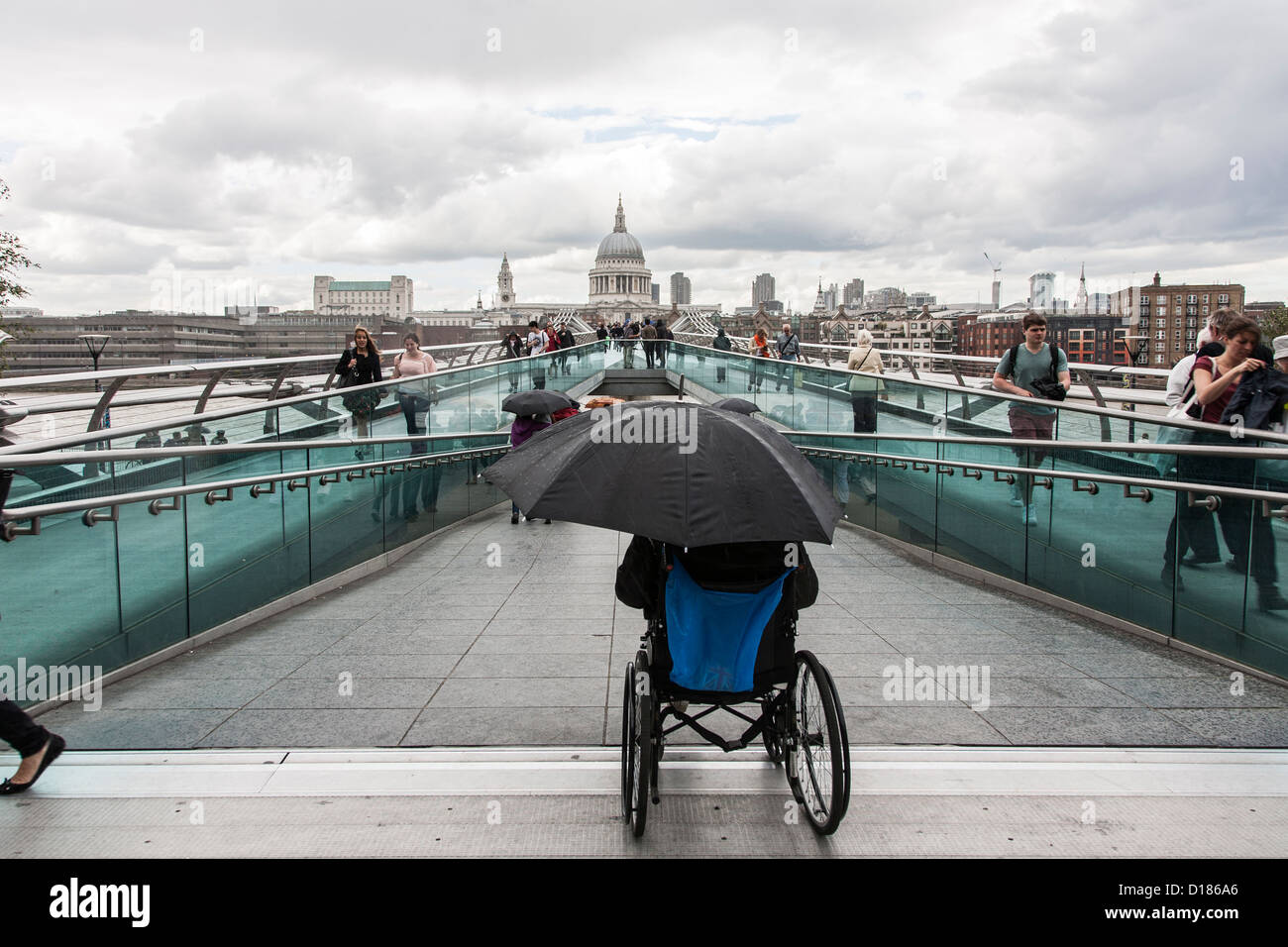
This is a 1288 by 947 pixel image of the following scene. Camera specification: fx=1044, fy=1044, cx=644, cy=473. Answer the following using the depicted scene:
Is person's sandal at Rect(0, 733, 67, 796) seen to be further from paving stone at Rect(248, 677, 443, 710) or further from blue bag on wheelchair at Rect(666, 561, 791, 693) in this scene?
blue bag on wheelchair at Rect(666, 561, 791, 693)

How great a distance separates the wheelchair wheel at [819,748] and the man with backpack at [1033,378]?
18.3 ft

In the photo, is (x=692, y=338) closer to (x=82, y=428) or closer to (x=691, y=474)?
(x=82, y=428)

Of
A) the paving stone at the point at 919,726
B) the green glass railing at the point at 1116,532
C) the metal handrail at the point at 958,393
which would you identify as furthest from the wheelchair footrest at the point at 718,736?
the green glass railing at the point at 1116,532

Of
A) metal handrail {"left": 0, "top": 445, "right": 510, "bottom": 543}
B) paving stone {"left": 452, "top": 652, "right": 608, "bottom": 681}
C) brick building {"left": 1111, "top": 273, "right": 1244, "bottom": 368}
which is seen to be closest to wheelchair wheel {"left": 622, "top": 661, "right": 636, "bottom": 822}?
paving stone {"left": 452, "top": 652, "right": 608, "bottom": 681}

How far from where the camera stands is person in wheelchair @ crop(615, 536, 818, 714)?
159 inches

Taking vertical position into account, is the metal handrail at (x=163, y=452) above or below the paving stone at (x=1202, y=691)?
above

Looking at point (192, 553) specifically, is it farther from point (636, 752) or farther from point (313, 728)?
point (636, 752)

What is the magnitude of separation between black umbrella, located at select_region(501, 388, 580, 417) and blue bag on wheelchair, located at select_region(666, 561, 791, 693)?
6.76 metres

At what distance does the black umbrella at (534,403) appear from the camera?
10.8m

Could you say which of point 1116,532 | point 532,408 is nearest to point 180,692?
point 532,408

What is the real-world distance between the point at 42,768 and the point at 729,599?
2.98 metres

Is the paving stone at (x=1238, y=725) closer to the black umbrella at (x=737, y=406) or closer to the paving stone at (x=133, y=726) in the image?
the black umbrella at (x=737, y=406)

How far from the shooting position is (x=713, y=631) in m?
4.07
